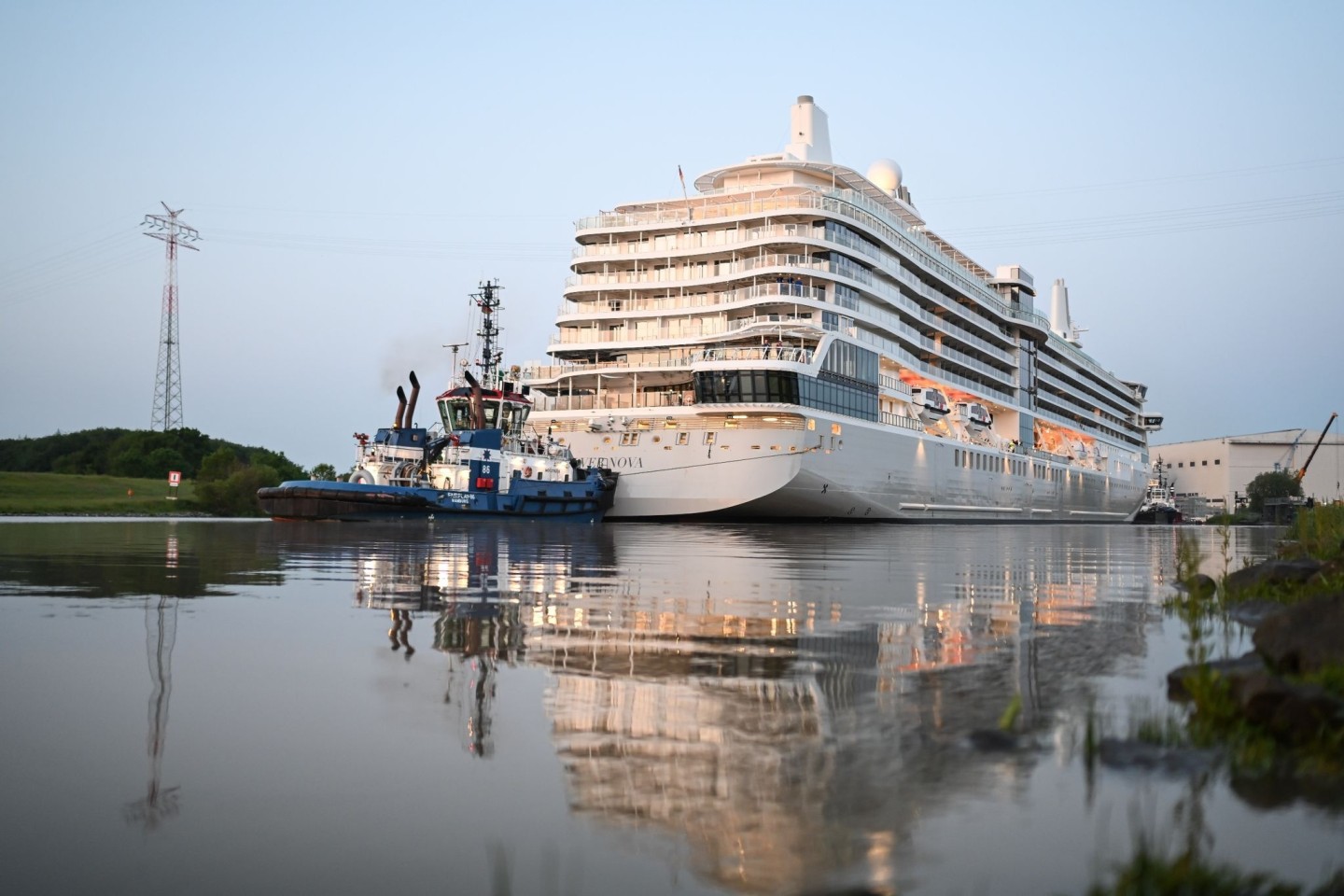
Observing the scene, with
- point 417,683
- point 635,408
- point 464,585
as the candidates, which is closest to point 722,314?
point 635,408

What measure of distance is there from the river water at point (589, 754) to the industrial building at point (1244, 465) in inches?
5588

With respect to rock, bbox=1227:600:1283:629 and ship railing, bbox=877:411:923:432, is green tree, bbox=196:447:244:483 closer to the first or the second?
ship railing, bbox=877:411:923:432

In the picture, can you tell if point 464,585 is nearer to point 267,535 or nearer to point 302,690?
point 302,690

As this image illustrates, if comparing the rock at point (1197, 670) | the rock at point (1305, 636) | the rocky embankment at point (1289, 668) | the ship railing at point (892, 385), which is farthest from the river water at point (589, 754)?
the ship railing at point (892, 385)

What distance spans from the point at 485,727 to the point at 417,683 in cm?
145

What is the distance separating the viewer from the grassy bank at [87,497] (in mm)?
66500

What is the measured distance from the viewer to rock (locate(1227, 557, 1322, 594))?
40.1ft

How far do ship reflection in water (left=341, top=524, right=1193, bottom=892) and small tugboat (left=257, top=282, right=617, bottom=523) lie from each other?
3094 centimetres

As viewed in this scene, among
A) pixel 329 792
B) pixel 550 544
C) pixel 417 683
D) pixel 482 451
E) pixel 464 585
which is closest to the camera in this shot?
pixel 329 792

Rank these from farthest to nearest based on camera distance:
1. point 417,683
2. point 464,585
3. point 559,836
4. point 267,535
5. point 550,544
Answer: point 267,535 → point 550,544 → point 464,585 → point 417,683 → point 559,836

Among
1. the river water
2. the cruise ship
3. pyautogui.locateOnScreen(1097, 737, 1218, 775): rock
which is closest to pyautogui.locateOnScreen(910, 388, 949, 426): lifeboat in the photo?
the cruise ship

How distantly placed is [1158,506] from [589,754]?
135m

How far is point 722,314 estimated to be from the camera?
57.8 m

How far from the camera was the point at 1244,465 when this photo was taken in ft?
482
